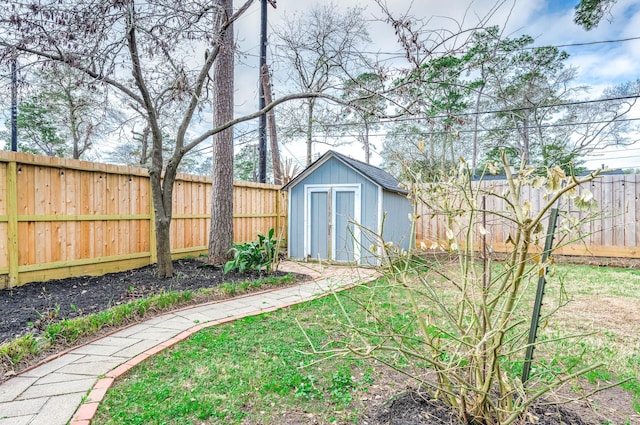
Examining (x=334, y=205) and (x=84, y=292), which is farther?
(x=334, y=205)

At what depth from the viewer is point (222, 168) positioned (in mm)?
6148

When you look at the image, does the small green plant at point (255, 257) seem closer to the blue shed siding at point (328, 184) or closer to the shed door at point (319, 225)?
the shed door at point (319, 225)

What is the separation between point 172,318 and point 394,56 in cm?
376

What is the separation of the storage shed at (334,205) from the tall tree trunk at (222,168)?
2008 millimetres

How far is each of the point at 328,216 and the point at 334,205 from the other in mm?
284

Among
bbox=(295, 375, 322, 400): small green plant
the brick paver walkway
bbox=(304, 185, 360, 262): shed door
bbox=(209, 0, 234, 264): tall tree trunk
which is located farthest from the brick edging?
bbox=(304, 185, 360, 262): shed door

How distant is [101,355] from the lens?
2.60 meters

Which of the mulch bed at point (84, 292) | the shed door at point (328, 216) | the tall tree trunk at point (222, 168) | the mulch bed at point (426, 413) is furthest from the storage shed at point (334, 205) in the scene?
the mulch bed at point (426, 413)

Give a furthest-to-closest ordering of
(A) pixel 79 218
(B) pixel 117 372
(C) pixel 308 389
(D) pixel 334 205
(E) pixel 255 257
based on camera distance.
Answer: (D) pixel 334 205, (E) pixel 255 257, (A) pixel 79 218, (B) pixel 117 372, (C) pixel 308 389

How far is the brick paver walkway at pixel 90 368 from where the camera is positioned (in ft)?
6.07

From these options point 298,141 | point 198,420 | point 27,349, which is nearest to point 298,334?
point 198,420

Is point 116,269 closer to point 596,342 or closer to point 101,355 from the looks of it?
point 101,355

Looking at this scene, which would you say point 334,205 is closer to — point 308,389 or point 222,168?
point 222,168

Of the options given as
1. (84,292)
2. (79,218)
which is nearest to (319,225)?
(79,218)
